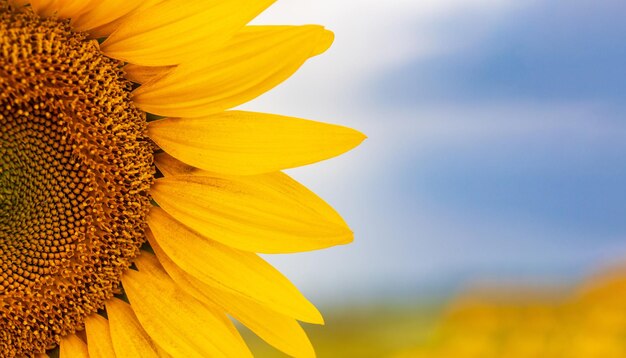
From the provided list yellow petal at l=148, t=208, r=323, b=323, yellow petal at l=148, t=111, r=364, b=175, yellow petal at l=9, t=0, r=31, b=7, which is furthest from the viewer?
yellow petal at l=148, t=208, r=323, b=323

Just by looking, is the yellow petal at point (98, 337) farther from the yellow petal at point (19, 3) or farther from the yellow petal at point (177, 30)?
the yellow petal at point (19, 3)

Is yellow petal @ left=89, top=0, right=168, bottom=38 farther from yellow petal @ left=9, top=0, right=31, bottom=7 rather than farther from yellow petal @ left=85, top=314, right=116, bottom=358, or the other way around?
yellow petal @ left=85, top=314, right=116, bottom=358

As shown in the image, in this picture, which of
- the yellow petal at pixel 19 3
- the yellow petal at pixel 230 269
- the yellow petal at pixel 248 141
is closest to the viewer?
the yellow petal at pixel 19 3

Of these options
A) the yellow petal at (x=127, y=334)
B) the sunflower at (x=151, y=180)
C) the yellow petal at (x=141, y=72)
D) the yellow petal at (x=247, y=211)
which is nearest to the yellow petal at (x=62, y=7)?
the sunflower at (x=151, y=180)

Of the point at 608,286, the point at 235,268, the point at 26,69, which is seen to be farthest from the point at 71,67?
the point at 608,286

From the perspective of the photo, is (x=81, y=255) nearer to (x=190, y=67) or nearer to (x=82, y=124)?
(x=82, y=124)

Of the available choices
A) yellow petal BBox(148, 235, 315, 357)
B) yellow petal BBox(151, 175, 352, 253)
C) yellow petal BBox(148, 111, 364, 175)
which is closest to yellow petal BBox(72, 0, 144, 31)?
yellow petal BBox(148, 111, 364, 175)
